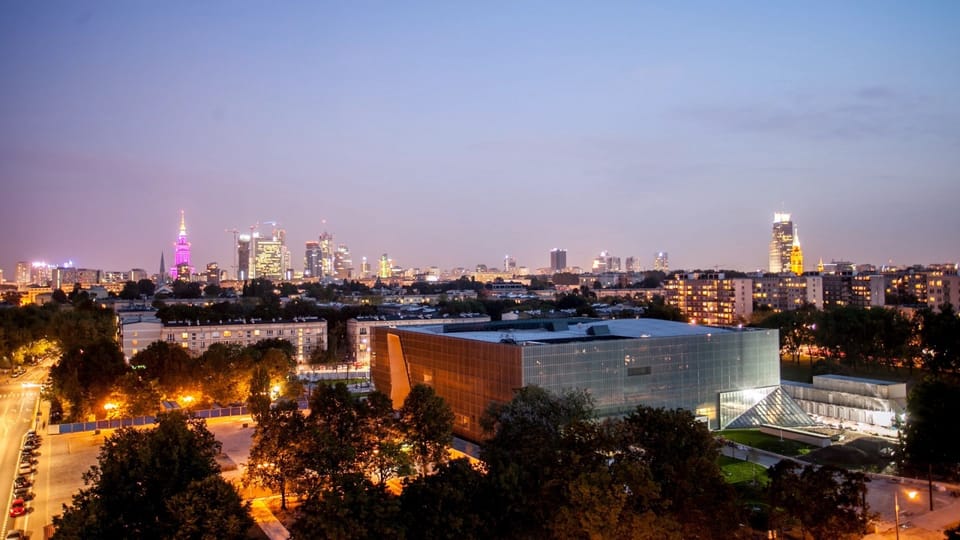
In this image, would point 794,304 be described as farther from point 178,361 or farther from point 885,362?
point 178,361

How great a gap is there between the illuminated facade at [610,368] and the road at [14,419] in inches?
911

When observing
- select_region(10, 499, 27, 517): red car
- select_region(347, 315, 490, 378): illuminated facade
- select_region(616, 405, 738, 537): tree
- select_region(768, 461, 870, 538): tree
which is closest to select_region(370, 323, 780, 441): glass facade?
select_region(616, 405, 738, 537): tree

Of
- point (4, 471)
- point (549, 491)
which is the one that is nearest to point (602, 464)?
point (549, 491)

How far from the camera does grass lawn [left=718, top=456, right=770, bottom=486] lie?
1250 inches

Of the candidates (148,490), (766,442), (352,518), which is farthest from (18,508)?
(766,442)

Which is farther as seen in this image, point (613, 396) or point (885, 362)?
point (885, 362)

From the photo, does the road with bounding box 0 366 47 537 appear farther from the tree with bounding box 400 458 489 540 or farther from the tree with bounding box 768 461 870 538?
the tree with bounding box 768 461 870 538

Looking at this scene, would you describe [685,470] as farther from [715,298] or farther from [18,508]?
[715,298]

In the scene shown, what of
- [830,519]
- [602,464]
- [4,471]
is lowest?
[4,471]

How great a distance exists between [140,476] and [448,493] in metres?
10.8

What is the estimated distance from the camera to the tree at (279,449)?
29.0 meters

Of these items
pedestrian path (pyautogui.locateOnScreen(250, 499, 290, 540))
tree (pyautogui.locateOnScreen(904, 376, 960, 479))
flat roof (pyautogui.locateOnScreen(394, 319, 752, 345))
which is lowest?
pedestrian path (pyautogui.locateOnScreen(250, 499, 290, 540))

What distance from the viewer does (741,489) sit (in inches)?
1150

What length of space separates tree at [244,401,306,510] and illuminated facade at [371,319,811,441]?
44.2ft
